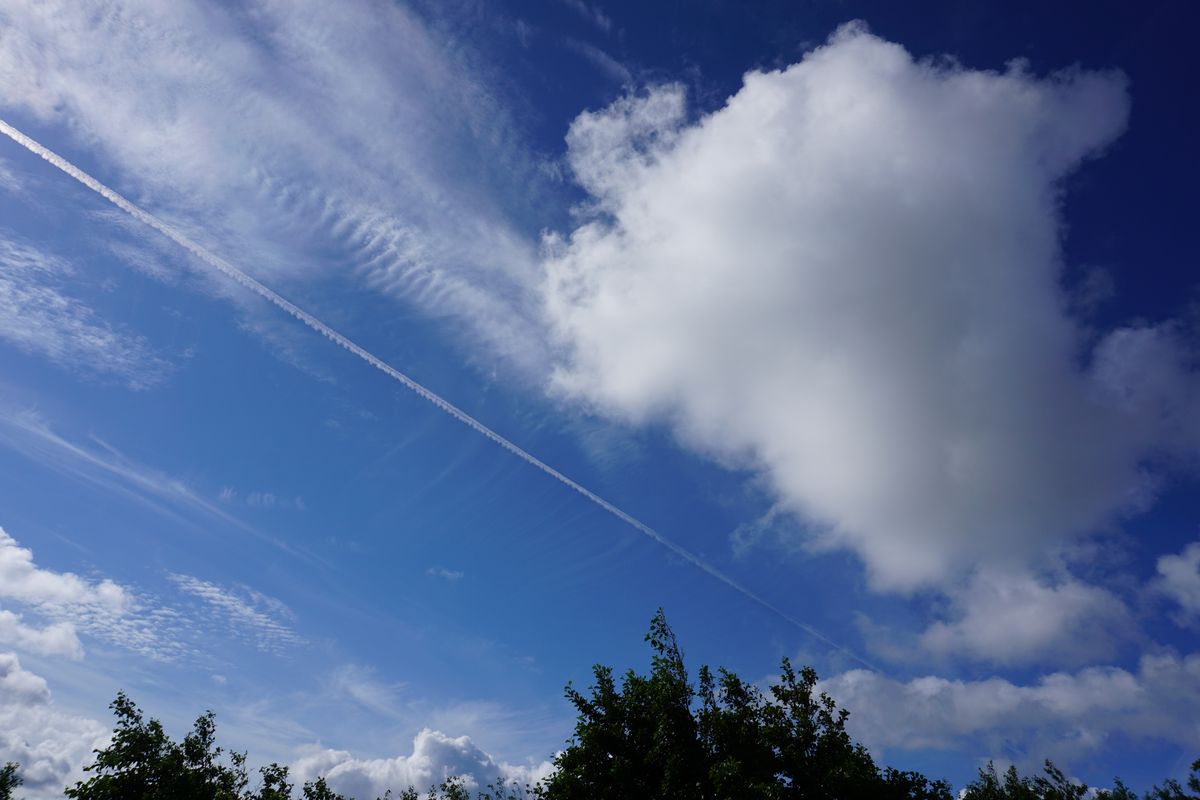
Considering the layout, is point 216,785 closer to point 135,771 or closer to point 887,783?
point 135,771

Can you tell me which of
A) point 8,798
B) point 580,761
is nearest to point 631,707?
point 580,761

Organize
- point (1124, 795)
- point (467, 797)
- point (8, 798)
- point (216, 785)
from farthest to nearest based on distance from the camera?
point (1124, 795)
point (8, 798)
point (467, 797)
point (216, 785)

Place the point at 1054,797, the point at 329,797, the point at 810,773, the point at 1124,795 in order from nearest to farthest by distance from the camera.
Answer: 1. the point at 810,773
2. the point at 329,797
3. the point at 1054,797
4. the point at 1124,795

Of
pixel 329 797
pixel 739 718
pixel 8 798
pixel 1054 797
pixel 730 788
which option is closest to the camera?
pixel 730 788

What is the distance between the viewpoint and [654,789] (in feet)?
89.7

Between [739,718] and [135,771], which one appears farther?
[135,771]

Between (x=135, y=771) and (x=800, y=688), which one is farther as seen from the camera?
(x=135, y=771)

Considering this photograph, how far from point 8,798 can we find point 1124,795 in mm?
130391

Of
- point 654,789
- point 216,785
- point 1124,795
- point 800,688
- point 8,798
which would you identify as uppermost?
point 1124,795

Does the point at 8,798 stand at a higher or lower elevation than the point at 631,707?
lower

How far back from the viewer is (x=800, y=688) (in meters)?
29.1

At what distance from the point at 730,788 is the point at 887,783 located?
30.8 ft

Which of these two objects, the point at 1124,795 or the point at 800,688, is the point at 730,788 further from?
the point at 1124,795

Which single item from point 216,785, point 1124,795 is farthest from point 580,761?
point 1124,795
